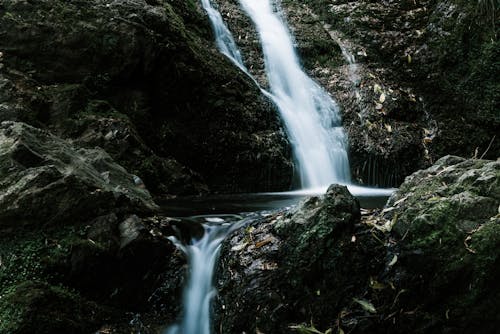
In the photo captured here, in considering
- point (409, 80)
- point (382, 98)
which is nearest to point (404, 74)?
point (409, 80)

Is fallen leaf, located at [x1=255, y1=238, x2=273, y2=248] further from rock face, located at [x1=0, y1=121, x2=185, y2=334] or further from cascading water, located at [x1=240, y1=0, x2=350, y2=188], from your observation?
cascading water, located at [x1=240, y1=0, x2=350, y2=188]

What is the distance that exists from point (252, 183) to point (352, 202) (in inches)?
170

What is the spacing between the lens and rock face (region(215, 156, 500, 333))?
120 inches

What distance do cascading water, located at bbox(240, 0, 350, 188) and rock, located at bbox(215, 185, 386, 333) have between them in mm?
4319

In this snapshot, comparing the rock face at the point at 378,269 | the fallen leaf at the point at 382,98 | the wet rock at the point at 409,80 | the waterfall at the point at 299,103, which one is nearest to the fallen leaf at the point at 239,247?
the rock face at the point at 378,269

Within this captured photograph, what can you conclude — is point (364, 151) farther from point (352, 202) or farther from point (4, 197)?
point (4, 197)

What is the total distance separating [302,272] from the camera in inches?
129

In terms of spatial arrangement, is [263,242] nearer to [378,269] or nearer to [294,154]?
[378,269]

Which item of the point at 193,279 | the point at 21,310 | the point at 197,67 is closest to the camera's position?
the point at 21,310

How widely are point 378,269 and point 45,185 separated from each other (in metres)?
2.80

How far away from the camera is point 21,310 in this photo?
301 centimetres

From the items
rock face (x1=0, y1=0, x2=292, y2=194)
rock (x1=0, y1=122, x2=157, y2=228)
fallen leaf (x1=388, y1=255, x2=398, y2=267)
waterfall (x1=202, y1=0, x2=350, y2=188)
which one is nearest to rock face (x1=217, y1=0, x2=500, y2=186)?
waterfall (x1=202, y1=0, x2=350, y2=188)

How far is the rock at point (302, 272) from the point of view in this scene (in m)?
3.18

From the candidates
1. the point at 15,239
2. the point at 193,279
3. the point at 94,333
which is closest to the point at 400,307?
the point at 193,279
